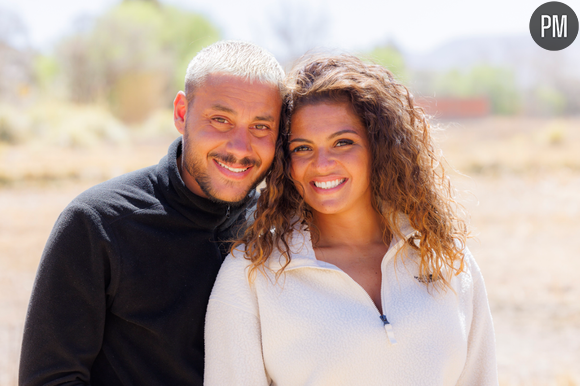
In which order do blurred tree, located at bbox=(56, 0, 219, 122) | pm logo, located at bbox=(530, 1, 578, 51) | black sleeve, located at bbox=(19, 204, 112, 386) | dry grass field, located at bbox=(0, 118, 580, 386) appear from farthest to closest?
blurred tree, located at bbox=(56, 0, 219, 122)
pm logo, located at bbox=(530, 1, 578, 51)
dry grass field, located at bbox=(0, 118, 580, 386)
black sleeve, located at bbox=(19, 204, 112, 386)

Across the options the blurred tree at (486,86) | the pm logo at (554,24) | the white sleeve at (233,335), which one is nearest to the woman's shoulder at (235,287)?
the white sleeve at (233,335)

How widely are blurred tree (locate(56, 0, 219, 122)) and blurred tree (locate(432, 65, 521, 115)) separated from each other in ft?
61.7

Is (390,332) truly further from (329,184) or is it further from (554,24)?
(554,24)

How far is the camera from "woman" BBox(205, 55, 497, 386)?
1.95 meters

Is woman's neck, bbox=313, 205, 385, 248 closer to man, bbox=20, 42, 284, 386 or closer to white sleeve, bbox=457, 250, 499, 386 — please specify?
man, bbox=20, 42, 284, 386

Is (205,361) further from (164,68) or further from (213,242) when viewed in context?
(164,68)

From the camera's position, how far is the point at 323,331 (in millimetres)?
1961

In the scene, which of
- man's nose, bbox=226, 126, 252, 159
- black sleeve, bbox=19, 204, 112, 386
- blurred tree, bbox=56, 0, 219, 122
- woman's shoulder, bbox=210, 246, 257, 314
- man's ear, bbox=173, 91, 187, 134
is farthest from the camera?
blurred tree, bbox=56, 0, 219, 122

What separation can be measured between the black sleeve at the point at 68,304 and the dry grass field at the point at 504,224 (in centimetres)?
149

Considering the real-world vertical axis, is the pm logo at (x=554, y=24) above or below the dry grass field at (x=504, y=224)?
above

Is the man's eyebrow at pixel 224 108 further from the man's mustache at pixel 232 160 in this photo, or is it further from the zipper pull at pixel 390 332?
the zipper pull at pixel 390 332

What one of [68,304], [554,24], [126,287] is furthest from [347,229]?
[554,24]

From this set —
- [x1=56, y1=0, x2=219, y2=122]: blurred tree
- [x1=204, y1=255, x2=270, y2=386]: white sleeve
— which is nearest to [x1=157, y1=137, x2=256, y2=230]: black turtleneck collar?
[x1=204, y1=255, x2=270, y2=386]: white sleeve

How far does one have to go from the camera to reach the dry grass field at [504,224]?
5.11 metres
